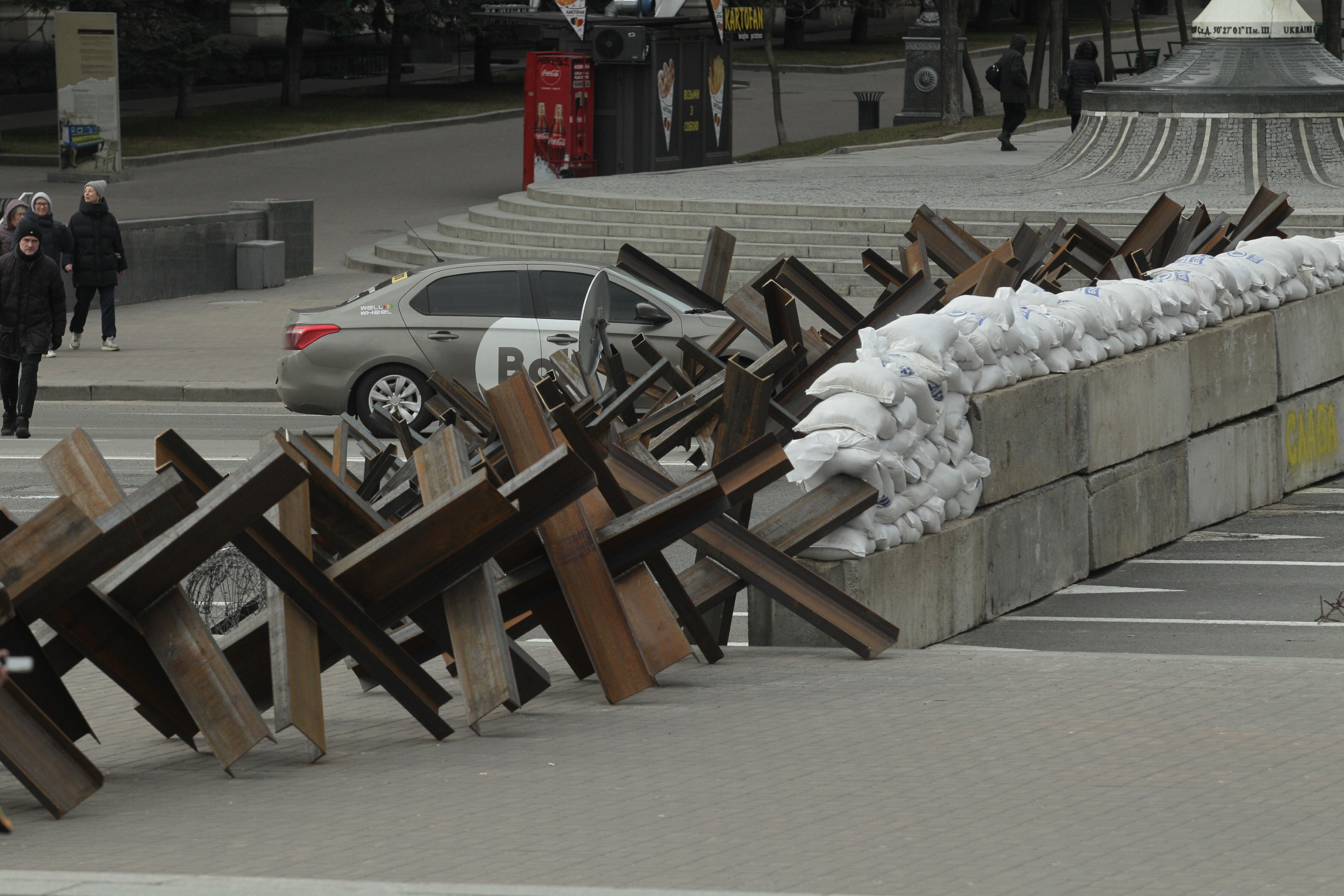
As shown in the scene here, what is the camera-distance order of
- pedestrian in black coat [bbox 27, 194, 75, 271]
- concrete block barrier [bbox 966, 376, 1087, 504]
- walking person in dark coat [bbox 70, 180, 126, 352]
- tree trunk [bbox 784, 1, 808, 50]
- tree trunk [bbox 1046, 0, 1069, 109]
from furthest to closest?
tree trunk [bbox 784, 1, 808, 50] < tree trunk [bbox 1046, 0, 1069, 109] < walking person in dark coat [bbox 70, 180, 126, 352] < pedestrian in black coat [bbox 27, 194, 75, 271] < concrete block barrier [bbox 966, 376, 1087, 504]

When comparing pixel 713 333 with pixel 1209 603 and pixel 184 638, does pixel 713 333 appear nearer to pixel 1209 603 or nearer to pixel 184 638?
pixel 1209 603

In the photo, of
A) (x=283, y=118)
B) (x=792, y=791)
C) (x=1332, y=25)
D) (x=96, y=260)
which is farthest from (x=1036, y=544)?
(x=1332, y=25)

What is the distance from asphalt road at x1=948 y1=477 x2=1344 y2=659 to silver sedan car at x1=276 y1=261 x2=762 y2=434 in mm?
5780

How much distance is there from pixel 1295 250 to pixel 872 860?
9909 mm

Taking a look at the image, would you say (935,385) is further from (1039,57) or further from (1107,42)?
(1107,42)

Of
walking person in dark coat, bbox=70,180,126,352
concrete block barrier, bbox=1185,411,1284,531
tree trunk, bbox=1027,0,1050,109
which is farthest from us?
tree trunk, bbox=1027,0,1050,109

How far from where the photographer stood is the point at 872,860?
16.5ft

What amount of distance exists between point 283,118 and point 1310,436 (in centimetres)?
3917

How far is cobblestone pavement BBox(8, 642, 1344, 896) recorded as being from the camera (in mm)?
4953

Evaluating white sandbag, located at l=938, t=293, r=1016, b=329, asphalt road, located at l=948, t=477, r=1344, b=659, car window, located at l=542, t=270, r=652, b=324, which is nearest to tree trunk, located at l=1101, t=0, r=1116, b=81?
car window, located at l=542, t=270, r=652, b=324

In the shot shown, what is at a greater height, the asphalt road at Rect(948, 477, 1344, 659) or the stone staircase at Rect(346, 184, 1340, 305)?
the stone staircase at Rect(346, 184, 1340, 305)

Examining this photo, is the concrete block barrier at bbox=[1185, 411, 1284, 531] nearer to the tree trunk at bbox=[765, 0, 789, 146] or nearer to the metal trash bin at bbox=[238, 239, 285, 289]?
the metal trash bin at bbox=[238, 239, 285, 289]

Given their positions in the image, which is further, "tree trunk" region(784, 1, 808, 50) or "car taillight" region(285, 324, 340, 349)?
"tree trunk" region(784, 1, 808, 50)

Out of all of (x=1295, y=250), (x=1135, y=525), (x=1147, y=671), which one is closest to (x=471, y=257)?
(x=1295, y=250)
